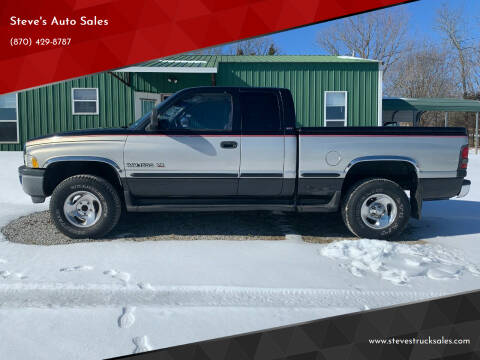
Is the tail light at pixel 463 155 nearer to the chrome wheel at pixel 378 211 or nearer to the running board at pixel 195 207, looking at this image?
the chrome wheel at pixel 378 211

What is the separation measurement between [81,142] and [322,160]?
281cm

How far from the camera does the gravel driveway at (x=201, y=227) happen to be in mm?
5125

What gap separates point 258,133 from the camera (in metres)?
4.89

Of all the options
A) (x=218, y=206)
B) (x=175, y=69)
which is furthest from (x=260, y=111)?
(x=175, y=69)

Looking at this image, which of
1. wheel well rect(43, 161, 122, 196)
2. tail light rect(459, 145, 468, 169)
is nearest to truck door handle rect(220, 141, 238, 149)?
wheel well rect(43, 161, 122, 196)

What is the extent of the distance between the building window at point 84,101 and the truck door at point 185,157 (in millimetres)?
12392

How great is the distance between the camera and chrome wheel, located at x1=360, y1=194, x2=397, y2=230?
16.6ft

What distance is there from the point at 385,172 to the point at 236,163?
1.97 metres

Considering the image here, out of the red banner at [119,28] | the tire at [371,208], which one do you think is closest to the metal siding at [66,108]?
the red banner at [119,28]

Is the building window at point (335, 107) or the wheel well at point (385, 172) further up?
the building window at point (335, 107)

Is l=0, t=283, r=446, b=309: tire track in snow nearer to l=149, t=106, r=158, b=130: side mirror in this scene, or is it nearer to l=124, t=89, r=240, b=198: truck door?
l=124, t=89, r=240, b=198: truck door

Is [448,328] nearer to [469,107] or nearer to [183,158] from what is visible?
[183,158]

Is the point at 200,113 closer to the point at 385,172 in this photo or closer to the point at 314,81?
the point at 385,172

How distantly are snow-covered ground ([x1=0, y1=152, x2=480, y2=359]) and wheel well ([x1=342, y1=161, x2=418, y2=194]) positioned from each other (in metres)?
0.73
